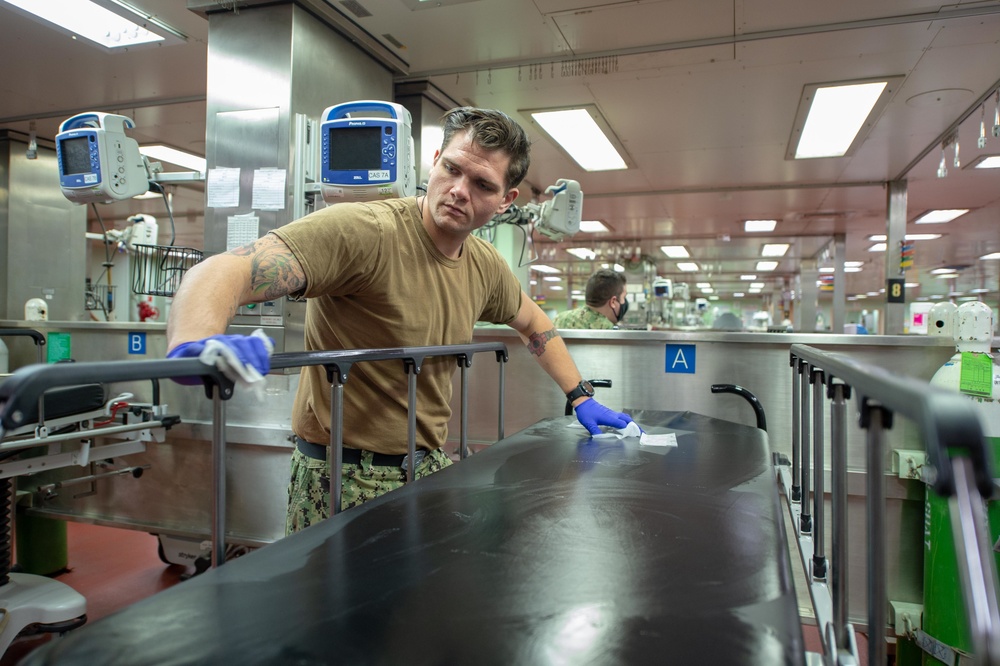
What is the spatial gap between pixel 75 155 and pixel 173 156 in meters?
3.31

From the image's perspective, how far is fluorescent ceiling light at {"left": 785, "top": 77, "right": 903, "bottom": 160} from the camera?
398cm

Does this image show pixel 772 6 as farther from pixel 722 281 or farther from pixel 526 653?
pixel 722 281

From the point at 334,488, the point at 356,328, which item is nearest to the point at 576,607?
the point at 334,488

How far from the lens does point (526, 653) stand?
67 cm

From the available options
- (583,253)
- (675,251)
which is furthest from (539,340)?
(675,251)

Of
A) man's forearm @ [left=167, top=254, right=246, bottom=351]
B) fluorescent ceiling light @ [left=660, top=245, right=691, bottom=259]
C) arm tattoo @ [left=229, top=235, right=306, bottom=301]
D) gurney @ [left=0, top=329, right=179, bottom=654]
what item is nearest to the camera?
man's forearm @ [left=167, top=254, right=246, bottom=351]

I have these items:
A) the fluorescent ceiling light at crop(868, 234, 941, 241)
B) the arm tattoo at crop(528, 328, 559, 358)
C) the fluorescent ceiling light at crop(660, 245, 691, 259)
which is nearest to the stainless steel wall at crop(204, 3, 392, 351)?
the arm tattoo at crop(528, 328, 559, 358)

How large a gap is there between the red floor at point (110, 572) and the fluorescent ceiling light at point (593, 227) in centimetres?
639

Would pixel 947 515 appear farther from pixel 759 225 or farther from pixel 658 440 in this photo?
pixel 759 225

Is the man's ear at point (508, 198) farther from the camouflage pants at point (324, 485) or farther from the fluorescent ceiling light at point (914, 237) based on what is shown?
the fluorescent ceiling light at point (914, 237)

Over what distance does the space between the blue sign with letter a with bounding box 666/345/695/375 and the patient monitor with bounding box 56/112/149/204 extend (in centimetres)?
269

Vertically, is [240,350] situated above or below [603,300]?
below

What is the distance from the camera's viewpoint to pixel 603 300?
409 cm

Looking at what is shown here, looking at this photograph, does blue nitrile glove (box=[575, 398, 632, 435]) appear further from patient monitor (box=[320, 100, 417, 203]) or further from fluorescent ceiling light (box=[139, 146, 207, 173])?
fluorescent ceiling light (box=[139, 146, 207, 173])
